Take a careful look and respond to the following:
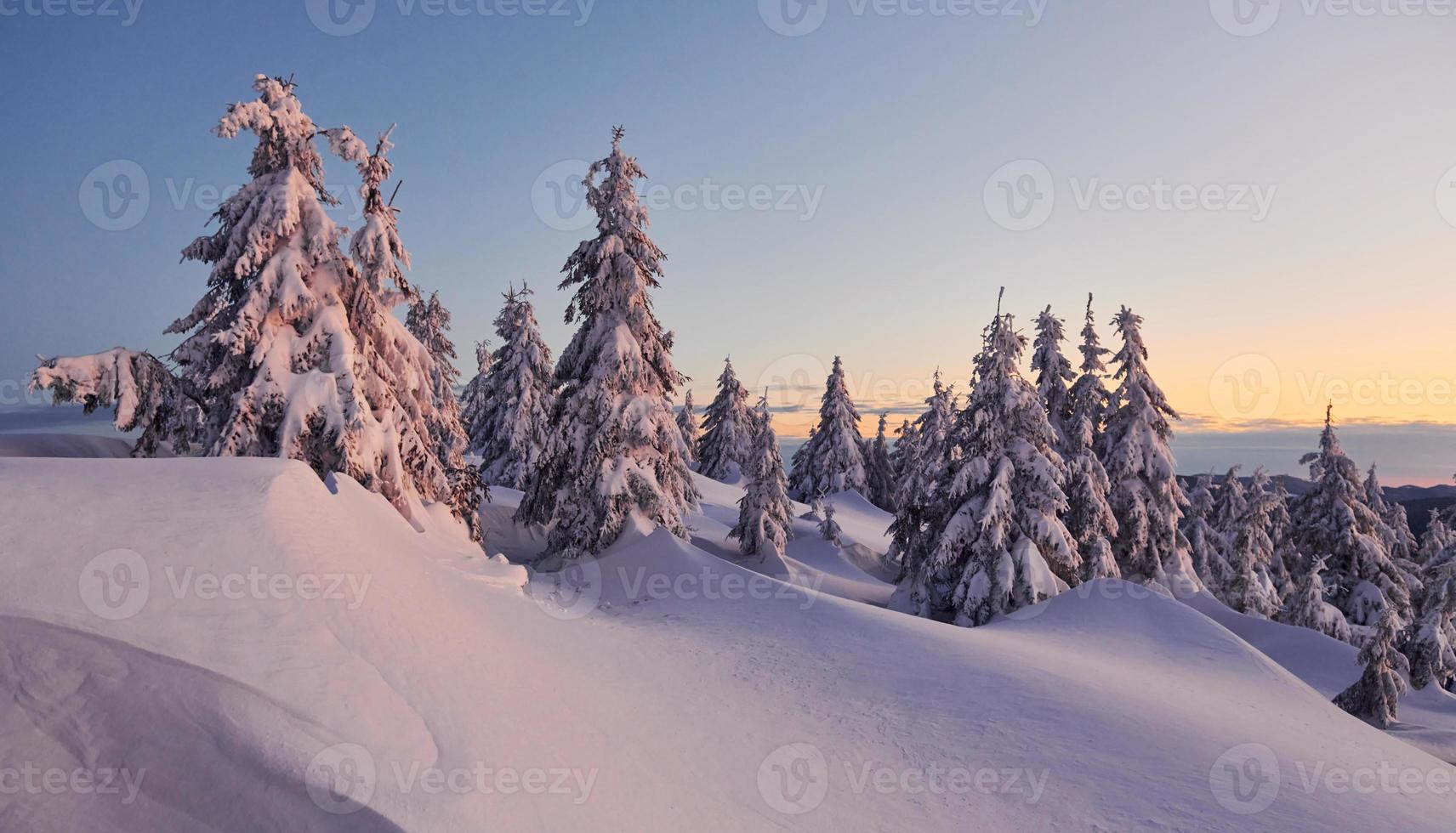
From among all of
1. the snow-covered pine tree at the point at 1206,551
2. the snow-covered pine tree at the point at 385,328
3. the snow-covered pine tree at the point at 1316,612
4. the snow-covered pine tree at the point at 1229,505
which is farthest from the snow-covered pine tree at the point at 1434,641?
the snow-covered pine tree at the point at 385,328

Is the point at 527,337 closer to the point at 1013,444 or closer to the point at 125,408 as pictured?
the point at 125,408

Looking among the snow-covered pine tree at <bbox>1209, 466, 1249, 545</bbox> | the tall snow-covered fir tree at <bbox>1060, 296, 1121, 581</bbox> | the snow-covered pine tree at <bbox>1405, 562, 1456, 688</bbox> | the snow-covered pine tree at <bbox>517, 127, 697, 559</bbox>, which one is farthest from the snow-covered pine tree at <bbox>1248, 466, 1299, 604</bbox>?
the snow-covered pine tree at <bbox>517, 127, 697, 559</bbox>

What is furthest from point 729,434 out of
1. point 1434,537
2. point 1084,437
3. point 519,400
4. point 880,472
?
point 1434,537

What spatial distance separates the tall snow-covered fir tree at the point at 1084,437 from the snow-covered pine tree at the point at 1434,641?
915cm

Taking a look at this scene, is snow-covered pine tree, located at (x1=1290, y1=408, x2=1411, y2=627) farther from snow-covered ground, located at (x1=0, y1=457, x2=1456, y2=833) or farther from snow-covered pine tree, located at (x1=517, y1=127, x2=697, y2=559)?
snow-covered pine tree, located at (x1=517, y1=127, x2=697, y2=559)

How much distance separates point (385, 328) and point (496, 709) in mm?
10756

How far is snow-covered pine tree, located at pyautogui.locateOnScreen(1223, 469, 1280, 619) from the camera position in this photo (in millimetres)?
29281

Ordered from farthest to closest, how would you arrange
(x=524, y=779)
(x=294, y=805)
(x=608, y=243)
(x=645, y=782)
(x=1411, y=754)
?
(x=608, y=243)
(x=1411, y=754)
(x=645, y=782)
(x=524, y=779)
(x=294, y=805)

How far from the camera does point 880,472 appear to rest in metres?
55.9

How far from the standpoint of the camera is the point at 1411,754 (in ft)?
28.8

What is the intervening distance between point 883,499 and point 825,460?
444 inches

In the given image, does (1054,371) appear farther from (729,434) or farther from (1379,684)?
(729,434)

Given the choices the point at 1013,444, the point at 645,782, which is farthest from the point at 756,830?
the point at 1013,444

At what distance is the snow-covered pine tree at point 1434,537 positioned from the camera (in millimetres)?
37312
